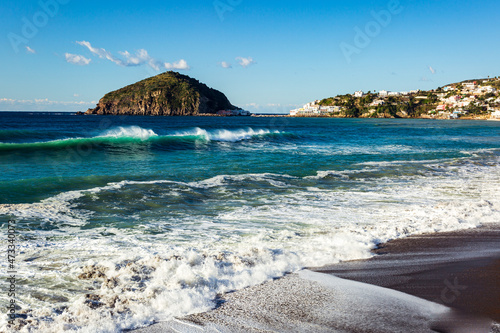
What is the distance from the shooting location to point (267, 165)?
16.1 metres

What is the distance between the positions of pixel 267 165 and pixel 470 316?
1275 centimetres

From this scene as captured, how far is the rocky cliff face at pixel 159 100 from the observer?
165 metres

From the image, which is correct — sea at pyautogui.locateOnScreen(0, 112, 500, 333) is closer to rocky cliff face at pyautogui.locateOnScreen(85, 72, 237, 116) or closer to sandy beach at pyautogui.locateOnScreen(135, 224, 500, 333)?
sandy beach at pyautogui.locateOnScreen(135, 224, 500, 333)

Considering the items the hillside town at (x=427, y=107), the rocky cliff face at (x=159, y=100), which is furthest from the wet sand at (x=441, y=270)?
the rocky cliff face at (x=159, y=100)

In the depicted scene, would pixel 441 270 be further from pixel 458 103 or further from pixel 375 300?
pixel 458 103

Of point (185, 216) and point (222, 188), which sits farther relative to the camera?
point (222, 188)

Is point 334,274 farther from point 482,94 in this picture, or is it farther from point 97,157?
point 482,94

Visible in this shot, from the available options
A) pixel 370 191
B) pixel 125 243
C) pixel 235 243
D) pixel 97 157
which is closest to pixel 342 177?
pixel 370 191

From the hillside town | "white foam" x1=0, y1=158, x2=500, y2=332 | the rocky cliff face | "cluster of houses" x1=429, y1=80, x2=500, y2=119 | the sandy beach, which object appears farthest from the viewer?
the rocky cliff face

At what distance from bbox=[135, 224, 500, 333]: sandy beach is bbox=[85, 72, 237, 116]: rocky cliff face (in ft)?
540

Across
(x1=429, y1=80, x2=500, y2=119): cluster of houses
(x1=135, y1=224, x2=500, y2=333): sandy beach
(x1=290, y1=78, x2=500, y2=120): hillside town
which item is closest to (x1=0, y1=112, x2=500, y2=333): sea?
(x1=135, y1=224, x2=500, y2=333): sandy beach

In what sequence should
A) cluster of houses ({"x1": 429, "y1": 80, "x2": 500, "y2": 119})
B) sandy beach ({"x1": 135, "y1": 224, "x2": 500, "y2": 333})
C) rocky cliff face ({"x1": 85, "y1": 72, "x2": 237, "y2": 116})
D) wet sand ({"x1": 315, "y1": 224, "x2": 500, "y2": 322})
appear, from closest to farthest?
sandy beach ({"x1": 135, "y1": 224, "x2": 500, "y2": 333}) < wet sand ({"x1": 315, "y1": 224, "x2": 500, "y2": 322}) < cluster of houses ({"x1": 429, "y1": 80, "x2": 500, "y2": 119}) < rocky cliff face ({"x1": 85, "y1": 72, "x2": 237, "y2": 116})

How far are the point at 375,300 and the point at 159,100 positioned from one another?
17103 cm

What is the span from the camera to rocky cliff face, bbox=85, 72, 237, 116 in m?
165
